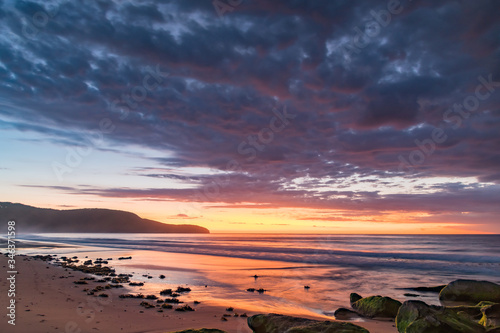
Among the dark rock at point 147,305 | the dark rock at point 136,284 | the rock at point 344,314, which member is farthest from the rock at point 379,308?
the dark rock at point 136,284

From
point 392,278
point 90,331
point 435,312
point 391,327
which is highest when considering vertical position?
point 435,312

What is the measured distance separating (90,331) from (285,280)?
60.0ft

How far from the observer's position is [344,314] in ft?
47.7

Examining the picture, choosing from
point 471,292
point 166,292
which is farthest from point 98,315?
point 471,292

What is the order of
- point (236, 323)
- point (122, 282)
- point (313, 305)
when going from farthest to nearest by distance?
point (122, 282) → point (313, 305) → point (236, 323)

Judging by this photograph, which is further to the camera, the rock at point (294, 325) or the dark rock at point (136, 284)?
the dark rock at point (136, 284)

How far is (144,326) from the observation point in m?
11.2

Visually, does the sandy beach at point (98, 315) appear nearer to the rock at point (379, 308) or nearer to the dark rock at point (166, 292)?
the rock at point (379, 308)

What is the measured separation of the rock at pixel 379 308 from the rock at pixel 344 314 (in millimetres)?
352

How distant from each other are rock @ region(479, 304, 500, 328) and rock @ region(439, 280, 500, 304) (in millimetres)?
6714

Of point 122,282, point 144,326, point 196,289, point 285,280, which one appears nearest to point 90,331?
point 144,326

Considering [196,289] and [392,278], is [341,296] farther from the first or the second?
[392,278]

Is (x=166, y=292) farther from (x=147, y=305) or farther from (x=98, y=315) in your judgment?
(x=98, y=315)

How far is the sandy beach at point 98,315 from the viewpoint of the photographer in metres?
10.6
